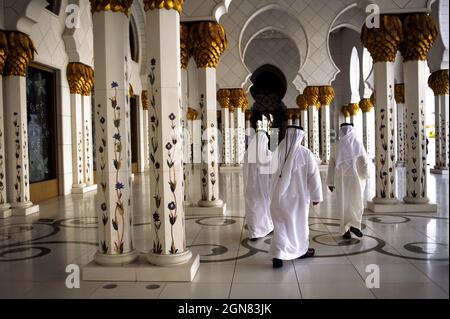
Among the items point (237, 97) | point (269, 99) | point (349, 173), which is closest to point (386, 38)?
point (349, 173)

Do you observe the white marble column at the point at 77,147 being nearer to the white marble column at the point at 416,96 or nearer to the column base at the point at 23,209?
the column base at the point at 23,209

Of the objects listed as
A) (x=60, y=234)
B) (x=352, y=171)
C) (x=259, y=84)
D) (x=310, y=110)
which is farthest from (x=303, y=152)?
(x=259, y=84)

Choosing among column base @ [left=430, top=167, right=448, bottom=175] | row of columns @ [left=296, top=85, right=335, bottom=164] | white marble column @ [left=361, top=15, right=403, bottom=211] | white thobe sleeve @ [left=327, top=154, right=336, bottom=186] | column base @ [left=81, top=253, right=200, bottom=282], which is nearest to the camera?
column base @ [left=81, top=253, right=200, bottom=282]

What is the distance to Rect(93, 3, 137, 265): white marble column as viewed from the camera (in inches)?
137

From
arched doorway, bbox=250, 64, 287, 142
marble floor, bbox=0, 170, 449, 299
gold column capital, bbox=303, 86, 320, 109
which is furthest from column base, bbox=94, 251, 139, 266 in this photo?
arched doorway, bbox=250, 64, 287, 142

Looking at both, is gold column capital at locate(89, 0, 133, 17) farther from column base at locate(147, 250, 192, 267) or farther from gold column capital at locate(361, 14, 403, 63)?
gold column capital at locate(361, 14, 403, 63)

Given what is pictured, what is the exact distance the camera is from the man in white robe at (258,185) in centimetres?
485

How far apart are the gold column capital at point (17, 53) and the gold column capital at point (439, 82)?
9285 millimetres

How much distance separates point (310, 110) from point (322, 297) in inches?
478

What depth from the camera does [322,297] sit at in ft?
9.73

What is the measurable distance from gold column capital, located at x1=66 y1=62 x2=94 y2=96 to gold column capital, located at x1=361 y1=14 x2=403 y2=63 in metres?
5.75

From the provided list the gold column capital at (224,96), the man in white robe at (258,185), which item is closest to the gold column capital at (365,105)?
the gold column capital at (224,96)

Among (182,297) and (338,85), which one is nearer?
(182,297)

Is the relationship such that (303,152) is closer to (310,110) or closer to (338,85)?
(310,110)
